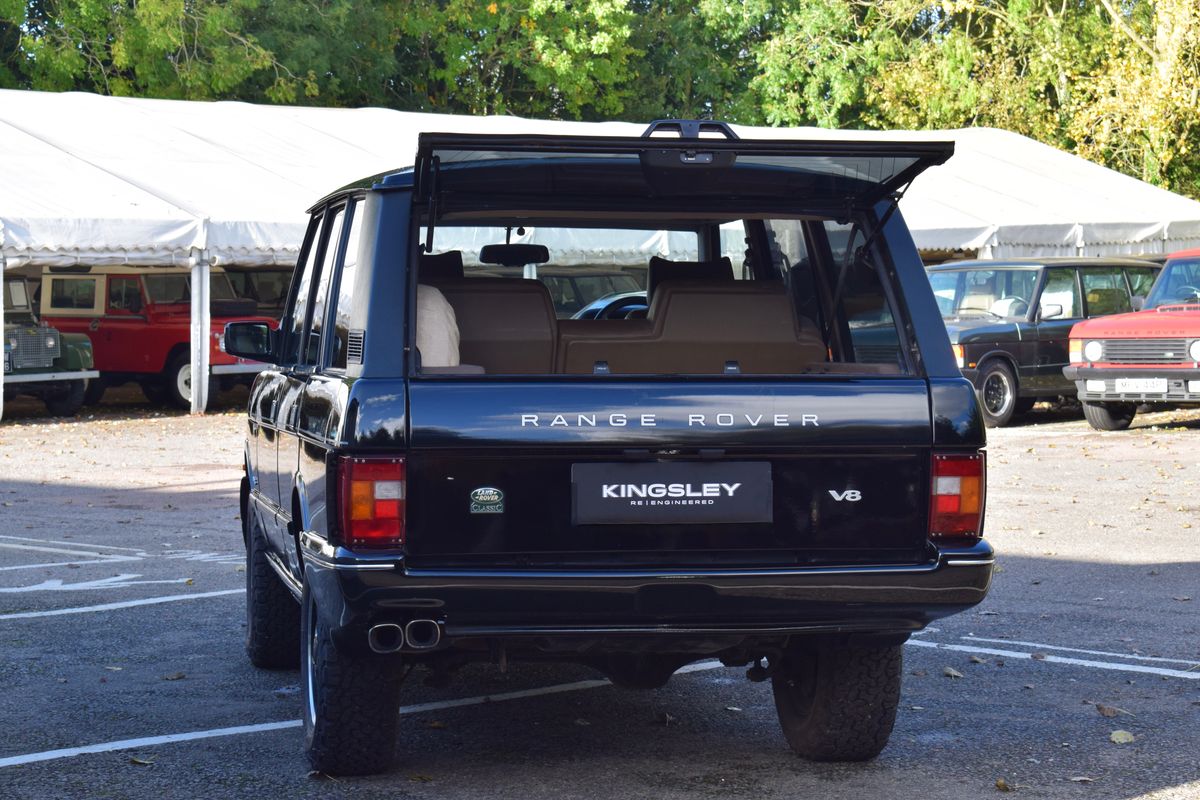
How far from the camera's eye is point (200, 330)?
2328cm

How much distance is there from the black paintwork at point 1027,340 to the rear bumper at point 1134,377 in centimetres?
80

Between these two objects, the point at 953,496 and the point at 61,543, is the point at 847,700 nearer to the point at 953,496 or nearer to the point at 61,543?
the point at 953,496

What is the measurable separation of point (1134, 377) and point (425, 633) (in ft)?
50.2

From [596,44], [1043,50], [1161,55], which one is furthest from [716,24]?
[1161,55]

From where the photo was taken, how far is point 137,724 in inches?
245

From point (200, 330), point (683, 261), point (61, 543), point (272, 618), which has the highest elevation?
point (683, 261)

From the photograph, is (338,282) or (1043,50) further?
(1043,50)

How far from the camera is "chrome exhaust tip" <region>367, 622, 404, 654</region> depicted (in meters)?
4.77

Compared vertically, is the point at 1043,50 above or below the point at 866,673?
above

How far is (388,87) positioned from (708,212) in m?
38.8

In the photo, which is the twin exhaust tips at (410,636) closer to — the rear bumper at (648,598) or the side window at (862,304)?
the rear bumper at (648,598)

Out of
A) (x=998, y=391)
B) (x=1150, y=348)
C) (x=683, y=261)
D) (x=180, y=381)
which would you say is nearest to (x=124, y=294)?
(x=180, y=381)

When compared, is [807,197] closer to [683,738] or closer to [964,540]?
[964,540]

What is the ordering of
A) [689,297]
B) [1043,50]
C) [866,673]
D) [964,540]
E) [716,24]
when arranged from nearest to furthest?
[964,540] < [866,673] < [689,297] < [1043,50] < [716,24]
